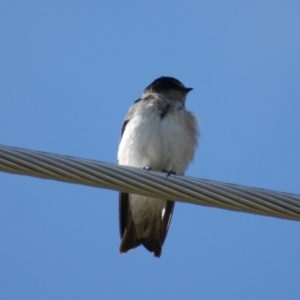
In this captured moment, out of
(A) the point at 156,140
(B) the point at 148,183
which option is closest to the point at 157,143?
(A) the point at 156,140

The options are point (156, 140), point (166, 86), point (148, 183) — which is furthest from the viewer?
point (166, 86)

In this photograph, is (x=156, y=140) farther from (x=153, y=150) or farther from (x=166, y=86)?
(x=166, y=86)

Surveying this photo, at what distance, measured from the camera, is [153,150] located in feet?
26.0

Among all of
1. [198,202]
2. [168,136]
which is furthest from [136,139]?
[198,202]

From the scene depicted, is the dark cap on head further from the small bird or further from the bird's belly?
the bird's belly

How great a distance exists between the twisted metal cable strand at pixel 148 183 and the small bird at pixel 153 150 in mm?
2782

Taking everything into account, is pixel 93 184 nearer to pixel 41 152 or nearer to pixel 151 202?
pixel 41 152

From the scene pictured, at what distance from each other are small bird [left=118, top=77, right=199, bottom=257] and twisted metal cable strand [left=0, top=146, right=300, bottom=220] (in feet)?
9.13

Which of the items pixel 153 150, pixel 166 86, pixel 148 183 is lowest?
pixel 148 183

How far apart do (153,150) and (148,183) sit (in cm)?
321

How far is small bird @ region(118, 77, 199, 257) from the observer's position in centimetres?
793

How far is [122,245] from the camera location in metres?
8.21

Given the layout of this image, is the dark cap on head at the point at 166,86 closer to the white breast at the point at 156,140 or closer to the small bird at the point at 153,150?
the small bird at the point at 153,150

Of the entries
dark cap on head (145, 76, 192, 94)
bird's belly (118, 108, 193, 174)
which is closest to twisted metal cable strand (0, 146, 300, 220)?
bird's belly (118, 108, 193, 174)
